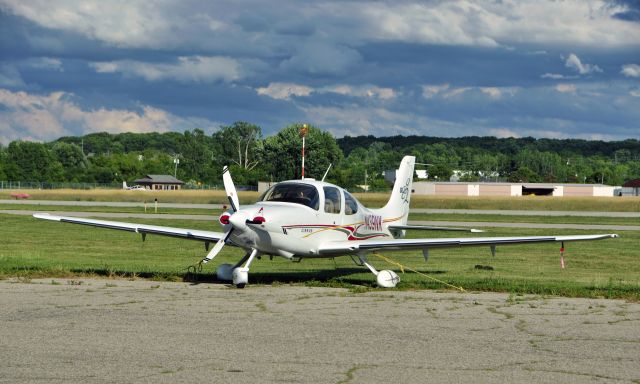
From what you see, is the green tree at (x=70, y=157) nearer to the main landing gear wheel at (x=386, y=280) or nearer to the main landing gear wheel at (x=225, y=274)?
the main landing gear wheel at (x=225, y=274)

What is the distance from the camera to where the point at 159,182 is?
527ft

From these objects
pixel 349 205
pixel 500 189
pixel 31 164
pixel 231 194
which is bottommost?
pixel 500 189

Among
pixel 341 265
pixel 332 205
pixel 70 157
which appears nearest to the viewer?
pixel 332 205

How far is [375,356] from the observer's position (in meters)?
10.3

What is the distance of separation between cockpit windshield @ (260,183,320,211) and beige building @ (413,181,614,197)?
4528 inches

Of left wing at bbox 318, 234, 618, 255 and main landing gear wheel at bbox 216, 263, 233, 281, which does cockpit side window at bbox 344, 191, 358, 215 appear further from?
main landing gear wheel at bbox 216, 263, 233, 281

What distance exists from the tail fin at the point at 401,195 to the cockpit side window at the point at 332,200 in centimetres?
343

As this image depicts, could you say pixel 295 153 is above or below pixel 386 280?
above

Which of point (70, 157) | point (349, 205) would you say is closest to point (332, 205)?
point (349, 205)

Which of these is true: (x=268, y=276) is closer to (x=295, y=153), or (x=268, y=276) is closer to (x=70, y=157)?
(x=295, y=153)

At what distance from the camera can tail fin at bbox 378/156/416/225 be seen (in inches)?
907

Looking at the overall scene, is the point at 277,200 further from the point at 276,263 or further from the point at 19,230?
the point at 19,230

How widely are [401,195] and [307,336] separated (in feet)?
40.3

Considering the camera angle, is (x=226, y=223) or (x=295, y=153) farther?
(x=295, y=153)
